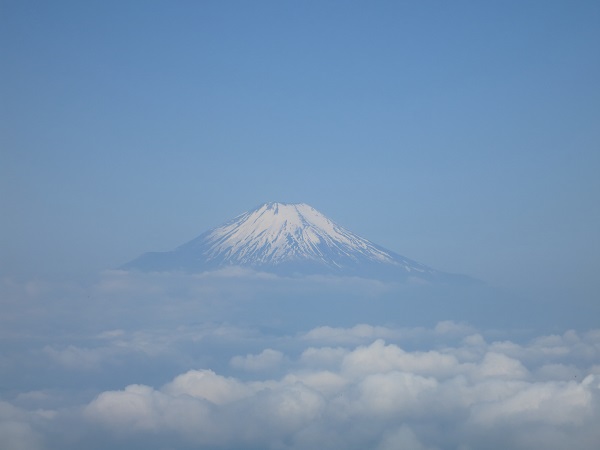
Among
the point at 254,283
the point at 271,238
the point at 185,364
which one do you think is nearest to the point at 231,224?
the point at 271,238

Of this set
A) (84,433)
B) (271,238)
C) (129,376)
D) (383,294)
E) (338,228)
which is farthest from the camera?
(338,228)

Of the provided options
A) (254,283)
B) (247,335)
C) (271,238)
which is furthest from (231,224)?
(247,335)

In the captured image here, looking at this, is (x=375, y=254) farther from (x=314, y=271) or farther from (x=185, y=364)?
(x=185, y=364)

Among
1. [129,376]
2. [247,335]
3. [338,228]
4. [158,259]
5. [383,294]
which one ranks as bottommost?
[129,376]

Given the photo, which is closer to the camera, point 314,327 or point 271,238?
point 314,327

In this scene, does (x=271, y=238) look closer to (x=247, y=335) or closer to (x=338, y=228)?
(x=338, y=228)

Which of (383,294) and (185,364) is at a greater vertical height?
(383,294)

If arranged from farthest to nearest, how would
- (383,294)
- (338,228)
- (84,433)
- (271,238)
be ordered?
(338,228) < (271,238) < (383,294) < (84,433)
